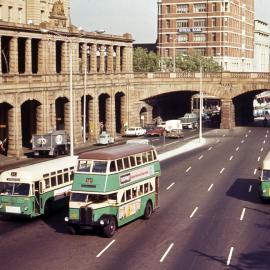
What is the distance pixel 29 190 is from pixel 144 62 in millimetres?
101425

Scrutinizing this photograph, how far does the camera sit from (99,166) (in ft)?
104

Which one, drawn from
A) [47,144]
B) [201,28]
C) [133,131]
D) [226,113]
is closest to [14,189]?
[47,144]

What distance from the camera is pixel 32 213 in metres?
34.9

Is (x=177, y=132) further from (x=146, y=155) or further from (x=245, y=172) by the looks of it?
(x=146, y=155)

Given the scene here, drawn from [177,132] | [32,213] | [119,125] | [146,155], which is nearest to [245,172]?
[146,155]

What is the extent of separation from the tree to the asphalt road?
86.5 m

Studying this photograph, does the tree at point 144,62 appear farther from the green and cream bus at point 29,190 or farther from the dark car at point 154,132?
the green and cream bus at point 29,190

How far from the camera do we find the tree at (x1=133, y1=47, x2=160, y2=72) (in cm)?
13316

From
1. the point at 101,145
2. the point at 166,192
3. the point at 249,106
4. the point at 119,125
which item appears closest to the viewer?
the point at 166,192

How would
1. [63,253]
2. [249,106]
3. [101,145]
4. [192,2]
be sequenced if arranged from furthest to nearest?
1. [192,2]
2. [249,106]
3. [101,145]
4. [63,253]

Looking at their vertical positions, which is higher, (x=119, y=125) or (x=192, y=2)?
(x=192, y=2)

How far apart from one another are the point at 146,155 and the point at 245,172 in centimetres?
1976

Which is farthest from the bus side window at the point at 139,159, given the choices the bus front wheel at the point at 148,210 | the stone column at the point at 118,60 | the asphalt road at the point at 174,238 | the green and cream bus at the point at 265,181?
the stone column at the point at 118,60

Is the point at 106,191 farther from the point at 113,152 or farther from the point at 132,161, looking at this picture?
the point at 132,161
